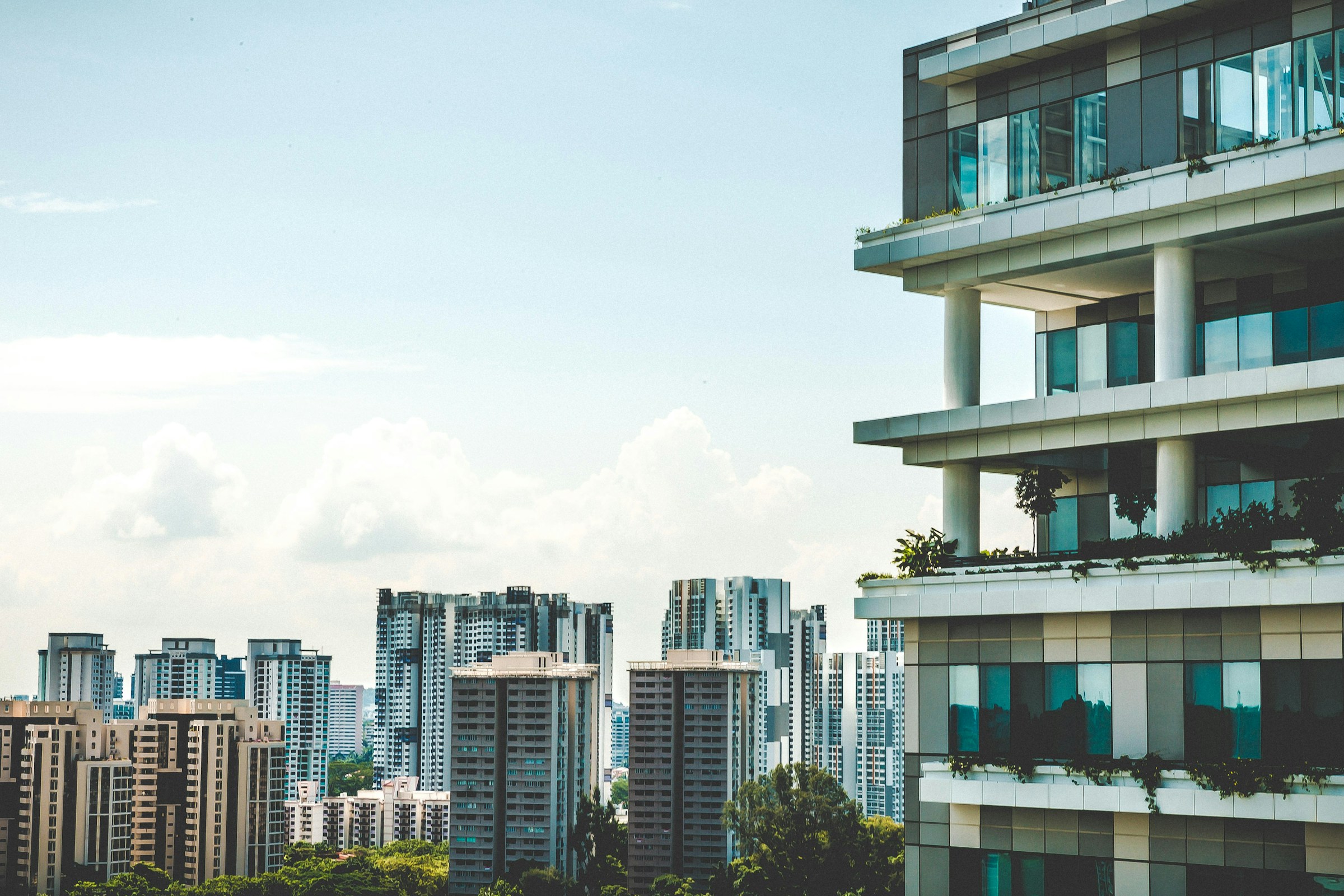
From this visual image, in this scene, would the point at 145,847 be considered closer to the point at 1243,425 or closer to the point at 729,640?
the point at 729,640

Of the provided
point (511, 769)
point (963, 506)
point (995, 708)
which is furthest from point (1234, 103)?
point (511, 769)

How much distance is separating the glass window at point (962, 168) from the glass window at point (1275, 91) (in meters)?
6.18

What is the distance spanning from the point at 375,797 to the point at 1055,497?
142212mm

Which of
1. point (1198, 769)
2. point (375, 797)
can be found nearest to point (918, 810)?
point (1198, 769)

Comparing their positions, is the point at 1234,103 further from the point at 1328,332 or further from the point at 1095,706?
the point at 1095,706

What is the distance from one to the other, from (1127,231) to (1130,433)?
3.92m

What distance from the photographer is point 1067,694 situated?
29656 mm

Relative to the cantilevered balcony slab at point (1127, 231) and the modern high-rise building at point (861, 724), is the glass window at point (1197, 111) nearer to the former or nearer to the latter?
the cantilevered balcony slab at point (1127, 231)

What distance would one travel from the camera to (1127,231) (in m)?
29.9

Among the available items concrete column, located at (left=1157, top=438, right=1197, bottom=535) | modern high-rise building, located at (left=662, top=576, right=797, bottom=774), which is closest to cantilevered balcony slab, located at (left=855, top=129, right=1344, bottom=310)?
concrete column, located at (left=1157, top=438, right=1197, bottom=535)

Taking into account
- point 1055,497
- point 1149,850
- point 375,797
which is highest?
point 1055,497

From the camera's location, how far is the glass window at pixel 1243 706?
26984mm

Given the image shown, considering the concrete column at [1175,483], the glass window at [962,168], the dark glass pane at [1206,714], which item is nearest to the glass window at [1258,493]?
the concrete column at [1175,483]

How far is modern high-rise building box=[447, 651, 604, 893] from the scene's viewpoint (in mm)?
114938
